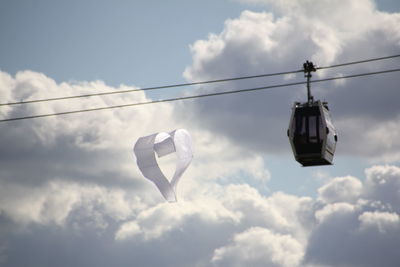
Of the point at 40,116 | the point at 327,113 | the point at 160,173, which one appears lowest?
the point at 40,116

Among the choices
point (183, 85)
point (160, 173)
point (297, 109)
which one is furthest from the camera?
point (160, 173)

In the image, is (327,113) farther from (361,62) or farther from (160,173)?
(160,173)

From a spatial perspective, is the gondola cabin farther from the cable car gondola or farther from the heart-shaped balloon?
the heart-shaped balloon

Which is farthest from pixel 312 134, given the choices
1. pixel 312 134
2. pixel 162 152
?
pixel 162 152

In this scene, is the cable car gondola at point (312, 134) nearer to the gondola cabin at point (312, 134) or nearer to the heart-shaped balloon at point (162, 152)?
the gondola cabin at point (312, 134)

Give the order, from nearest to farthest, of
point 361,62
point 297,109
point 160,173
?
1. point 361,62
2. point 297,109
3. point 160,173

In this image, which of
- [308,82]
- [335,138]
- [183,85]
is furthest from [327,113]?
[183,85]

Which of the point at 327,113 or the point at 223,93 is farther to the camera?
the point at 327,113

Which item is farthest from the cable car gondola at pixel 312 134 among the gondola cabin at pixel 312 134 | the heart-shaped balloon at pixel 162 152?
the heart-shaped balloon at pixel 162 152
